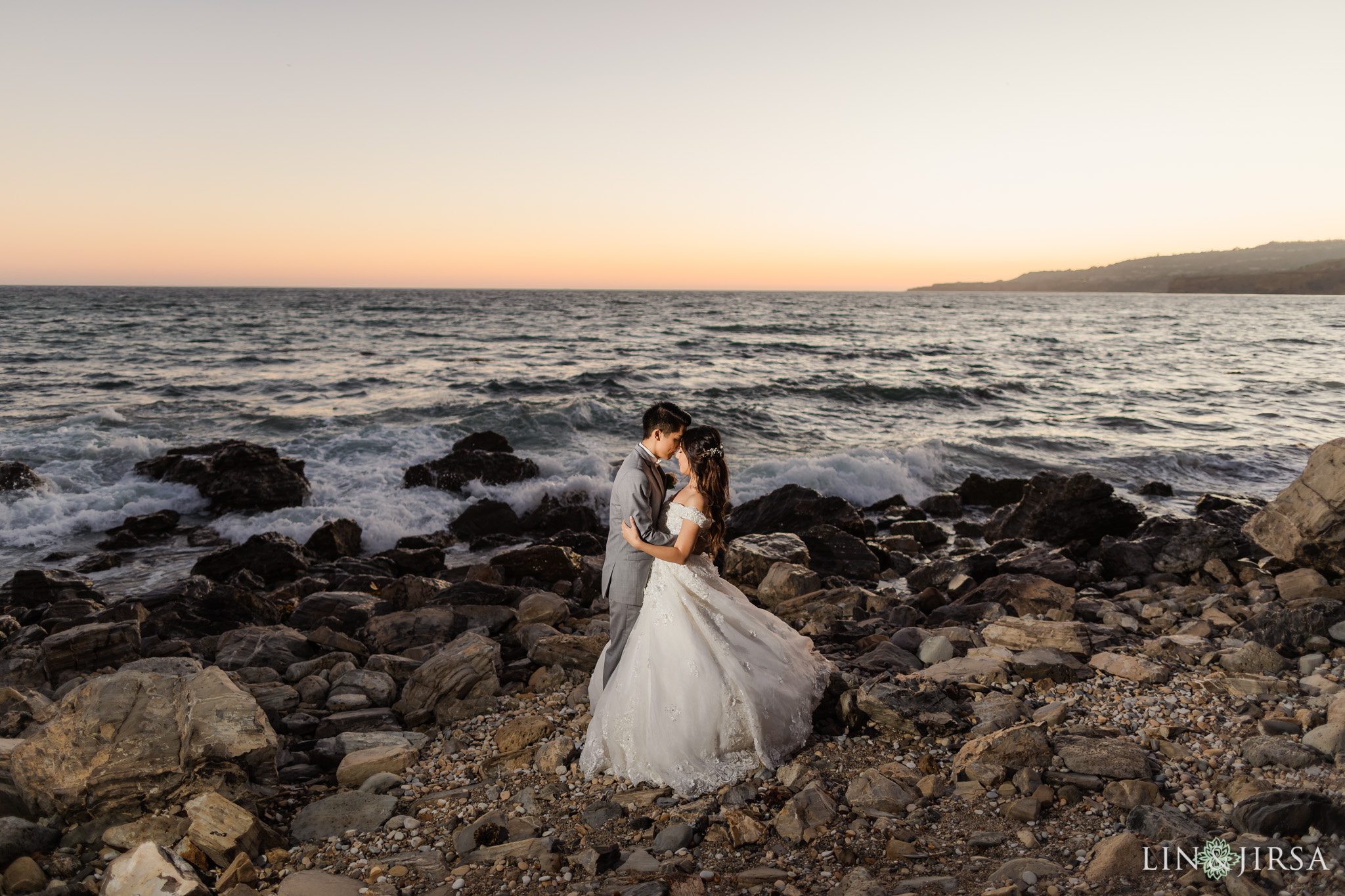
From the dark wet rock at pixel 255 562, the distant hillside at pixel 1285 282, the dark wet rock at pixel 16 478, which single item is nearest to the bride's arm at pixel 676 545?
the dark wet rock at pixel 255 562

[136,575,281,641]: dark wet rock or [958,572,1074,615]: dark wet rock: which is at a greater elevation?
[958,572,1074,615]: dark wet rock

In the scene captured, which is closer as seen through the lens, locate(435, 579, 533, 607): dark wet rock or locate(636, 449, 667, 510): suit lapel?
locate(636, 449, 667, 510): suit lapel

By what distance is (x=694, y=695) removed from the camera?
4379mm

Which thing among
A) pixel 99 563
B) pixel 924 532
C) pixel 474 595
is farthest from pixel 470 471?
pixel 924 532

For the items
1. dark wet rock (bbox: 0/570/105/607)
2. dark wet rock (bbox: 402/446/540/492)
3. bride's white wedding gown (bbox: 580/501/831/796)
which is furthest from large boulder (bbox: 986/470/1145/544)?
dark wet rock (bbox: 0/570/105/607)

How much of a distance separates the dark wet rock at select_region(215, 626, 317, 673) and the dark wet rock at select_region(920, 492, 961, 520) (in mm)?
11737

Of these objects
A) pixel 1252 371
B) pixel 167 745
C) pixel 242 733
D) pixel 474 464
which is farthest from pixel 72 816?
pixel 1252 371

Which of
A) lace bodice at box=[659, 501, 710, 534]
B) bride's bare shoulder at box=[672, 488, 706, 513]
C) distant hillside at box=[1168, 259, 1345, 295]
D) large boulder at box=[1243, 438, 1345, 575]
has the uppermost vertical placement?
distant hillside at box=[1168, 259, 1345, 295]


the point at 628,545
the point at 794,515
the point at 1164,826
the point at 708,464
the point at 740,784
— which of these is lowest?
the point at 794,515

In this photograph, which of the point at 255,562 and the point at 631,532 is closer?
the point at 631,532

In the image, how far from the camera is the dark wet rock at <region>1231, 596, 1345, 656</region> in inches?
233

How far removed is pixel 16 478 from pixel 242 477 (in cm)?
445

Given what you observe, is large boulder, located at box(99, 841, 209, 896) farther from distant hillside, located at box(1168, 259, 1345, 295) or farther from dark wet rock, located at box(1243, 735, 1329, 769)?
distant hillside, located at box(1168, 259, 1345, 295)

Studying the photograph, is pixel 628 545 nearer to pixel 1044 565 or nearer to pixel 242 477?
pixel 1044 565
